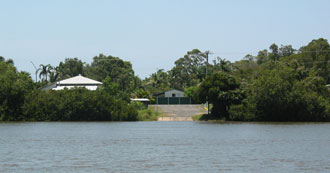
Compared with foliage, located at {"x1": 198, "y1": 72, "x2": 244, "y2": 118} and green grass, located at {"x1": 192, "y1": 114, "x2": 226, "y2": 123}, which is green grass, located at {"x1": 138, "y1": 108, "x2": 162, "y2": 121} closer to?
green grass, located at {"x1": 192, "y1": 114, "x2": 226, "y2": 123}

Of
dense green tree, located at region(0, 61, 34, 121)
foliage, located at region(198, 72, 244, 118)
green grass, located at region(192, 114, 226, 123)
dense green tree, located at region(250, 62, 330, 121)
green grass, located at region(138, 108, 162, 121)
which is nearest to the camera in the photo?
dense green tree, located at region(250, 62, 330, 121)

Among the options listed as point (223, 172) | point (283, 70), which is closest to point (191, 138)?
point (223, 172)

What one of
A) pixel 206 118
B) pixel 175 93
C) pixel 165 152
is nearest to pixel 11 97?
pixel 206 118

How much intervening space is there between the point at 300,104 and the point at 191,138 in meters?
29.2

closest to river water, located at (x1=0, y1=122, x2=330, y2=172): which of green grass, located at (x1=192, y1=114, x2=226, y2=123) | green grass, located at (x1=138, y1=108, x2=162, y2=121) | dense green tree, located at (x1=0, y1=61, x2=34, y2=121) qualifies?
green grass, located at (x1=192, y1=114, x2=226, y2=123)

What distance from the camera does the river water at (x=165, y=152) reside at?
2786 cm

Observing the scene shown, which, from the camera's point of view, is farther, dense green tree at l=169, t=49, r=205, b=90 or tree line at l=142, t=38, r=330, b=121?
dense green tree at l=169, t=49, r=205, b=90

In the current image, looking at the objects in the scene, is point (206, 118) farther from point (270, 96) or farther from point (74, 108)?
point (74, 108)

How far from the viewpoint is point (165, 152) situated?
34.9m

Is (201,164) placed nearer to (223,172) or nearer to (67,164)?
(223,172)

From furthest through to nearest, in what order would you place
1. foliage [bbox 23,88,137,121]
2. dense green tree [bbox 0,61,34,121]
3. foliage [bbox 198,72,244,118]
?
dense green tree [bbox 0,61,34,121] < foliage [bbox 23,88,137,121] < foliage [bbox 198,72,244,118]

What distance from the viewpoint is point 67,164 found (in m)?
28.8

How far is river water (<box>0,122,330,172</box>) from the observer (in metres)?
27.9

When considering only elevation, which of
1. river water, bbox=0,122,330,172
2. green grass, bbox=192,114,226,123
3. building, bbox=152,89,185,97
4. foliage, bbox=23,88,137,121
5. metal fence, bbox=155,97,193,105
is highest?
building, bbox=152,89,185,97
